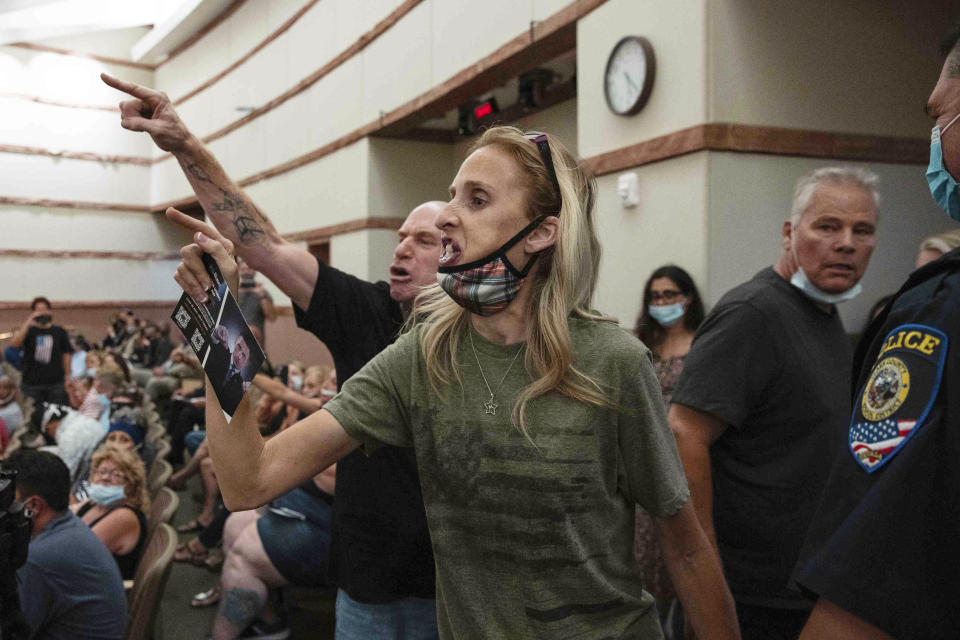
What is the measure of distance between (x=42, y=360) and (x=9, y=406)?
1992 millimetres

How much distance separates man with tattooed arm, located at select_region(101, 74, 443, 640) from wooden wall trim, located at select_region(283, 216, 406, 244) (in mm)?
6149

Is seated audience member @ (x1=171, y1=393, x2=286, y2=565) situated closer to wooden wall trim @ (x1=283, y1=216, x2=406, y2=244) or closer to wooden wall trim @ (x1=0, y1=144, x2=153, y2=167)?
wooden wall trim @ (x1=283, y1=216, x2=406, y2=244)

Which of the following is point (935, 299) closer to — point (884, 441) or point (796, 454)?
point (884, 441)

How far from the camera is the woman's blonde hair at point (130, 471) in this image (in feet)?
11.7

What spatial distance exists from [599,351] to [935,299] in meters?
0.49

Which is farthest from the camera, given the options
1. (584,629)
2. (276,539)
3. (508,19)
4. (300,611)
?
(508,19)

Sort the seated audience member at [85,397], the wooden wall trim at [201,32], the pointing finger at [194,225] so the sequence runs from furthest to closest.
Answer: the wooden wall trim at [201,32]
the seated audience member at [85,397]
the pointing finger at [194,225]

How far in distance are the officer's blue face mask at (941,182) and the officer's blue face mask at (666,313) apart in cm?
253

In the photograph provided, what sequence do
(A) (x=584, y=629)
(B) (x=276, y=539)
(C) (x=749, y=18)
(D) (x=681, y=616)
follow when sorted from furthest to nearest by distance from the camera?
(C) (x=749, y=18)
(B) (x=276, y=539)
(D) (x=681, y=616)
(A) (x=584, y=629)

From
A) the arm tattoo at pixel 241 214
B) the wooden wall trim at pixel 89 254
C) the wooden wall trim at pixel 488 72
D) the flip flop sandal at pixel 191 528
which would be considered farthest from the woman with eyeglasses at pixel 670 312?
the wooden wall trim at pixel 89 254

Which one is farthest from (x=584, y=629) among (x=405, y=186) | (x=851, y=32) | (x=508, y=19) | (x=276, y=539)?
(x=405, y=186)

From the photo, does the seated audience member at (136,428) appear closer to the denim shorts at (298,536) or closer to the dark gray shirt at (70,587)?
the denim shorts at (298,536)

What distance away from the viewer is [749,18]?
143 inches

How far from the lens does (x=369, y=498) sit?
5.64 feet
